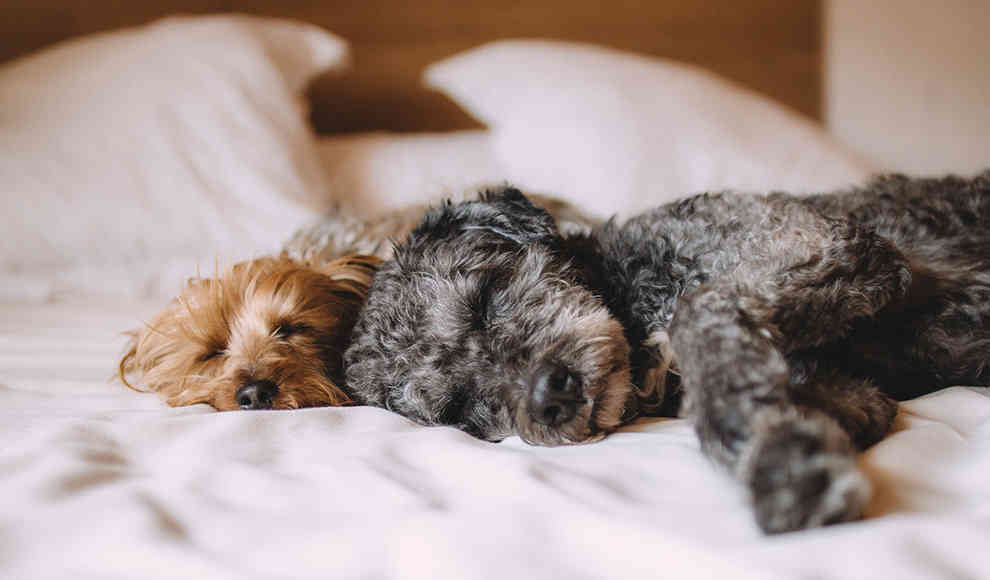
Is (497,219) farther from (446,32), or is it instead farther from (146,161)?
(446,32)

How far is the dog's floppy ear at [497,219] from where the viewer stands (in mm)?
1792

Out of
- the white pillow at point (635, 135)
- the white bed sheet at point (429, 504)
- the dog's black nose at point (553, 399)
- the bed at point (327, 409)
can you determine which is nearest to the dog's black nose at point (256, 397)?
the bed at point (327, 409)

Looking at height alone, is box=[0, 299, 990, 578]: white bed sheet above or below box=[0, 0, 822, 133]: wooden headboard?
below

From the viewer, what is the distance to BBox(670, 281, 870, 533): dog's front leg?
37.3 inches

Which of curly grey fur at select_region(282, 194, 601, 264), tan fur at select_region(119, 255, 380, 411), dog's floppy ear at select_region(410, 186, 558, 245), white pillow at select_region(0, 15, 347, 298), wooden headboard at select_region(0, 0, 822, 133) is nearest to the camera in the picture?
dog's floppy ear at select_region(410, 186, 558, 245)

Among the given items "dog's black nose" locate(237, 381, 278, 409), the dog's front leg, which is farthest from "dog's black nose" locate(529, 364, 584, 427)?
"dog's black nose" locate(237, 381, 278, 409)

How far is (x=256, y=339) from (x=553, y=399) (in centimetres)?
96

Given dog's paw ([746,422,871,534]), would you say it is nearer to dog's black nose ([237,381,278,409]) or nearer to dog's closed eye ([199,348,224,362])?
dog's black nose ([237,381,278,409])

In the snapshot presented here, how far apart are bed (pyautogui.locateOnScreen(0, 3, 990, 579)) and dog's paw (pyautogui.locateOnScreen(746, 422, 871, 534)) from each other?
0.04 meters

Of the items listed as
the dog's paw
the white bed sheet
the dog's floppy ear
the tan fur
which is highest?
the dog's floppy ear

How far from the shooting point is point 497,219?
1.82 meters

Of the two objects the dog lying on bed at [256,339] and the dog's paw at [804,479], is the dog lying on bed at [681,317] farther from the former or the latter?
the dog lying on bed at [256,339]

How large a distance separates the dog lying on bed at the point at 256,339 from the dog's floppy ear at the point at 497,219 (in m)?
0.39

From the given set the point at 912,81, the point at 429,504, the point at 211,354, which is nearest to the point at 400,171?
the point at 211,354
